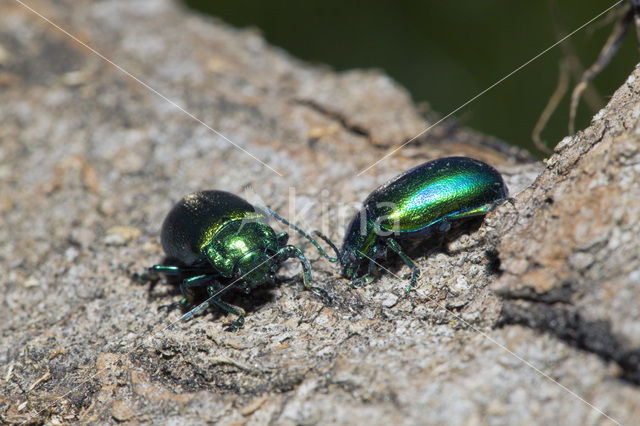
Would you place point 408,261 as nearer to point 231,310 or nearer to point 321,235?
point 321,235

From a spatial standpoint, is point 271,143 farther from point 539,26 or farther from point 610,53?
point 539,26

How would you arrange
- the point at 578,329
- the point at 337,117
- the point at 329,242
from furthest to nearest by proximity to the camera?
the point at 337,117
the point at 329,242
the point at 578,329

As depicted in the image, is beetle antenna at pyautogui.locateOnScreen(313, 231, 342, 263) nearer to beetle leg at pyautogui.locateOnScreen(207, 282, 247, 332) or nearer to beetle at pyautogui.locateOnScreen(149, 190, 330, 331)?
beetle at pyautogui.locateOnScreen(149, 190, 330, 331)

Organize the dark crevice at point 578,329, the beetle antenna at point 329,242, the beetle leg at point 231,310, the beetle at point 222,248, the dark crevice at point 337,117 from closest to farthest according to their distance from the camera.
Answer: the dark crevice at point 578,329 < the beetle leg at point 231,310 < the beetle at point 222,248 < the beetle antenna at point 329,242 < the dark crevice at point 337,117

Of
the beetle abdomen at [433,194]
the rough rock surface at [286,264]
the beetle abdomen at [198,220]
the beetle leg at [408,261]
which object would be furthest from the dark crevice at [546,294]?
the beetle abdomen at [198,220]

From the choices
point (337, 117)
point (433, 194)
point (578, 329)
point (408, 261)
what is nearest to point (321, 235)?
point (408, 261)

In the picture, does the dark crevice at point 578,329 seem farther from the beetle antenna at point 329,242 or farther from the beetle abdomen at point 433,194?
the beetle antenna at point 329,242
